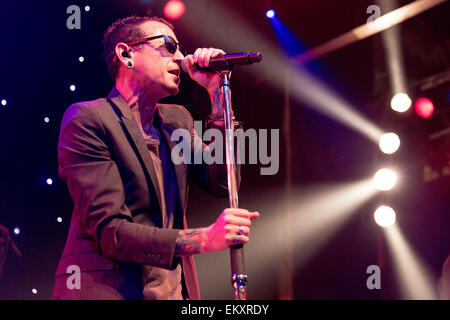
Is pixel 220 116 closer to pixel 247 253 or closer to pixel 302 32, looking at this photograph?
pixel 247 253

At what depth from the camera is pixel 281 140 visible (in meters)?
4.00

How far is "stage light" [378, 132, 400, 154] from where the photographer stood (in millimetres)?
4008

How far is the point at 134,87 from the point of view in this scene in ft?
7.41

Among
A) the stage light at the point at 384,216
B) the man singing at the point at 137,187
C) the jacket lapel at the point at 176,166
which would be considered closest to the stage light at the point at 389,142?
the stage light at the point at 384,216

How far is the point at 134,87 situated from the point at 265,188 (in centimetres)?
167

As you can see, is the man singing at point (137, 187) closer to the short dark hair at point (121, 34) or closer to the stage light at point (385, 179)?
the short dark hair at point (121, 34)

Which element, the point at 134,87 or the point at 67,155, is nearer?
the point at 67,155

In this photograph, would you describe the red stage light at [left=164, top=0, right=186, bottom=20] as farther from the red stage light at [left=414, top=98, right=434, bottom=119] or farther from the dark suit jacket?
the red stage light at [left=414, top=98, right=434, bottom=119]

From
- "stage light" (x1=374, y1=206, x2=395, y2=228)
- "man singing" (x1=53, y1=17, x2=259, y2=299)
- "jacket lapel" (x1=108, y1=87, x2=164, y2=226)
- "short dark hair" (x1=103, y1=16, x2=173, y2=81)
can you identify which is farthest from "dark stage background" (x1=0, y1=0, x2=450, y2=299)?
"jacket lapel" (x1=108, y1=87, x2=164, y2=226)

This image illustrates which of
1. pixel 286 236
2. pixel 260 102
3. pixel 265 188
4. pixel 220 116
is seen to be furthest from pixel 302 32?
pixel 220 116

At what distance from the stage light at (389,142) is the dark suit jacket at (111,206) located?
2381 mm

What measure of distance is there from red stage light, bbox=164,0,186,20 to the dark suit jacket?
1.24m

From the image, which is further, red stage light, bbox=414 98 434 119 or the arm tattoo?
red stage light, bbox=414 98 434 119

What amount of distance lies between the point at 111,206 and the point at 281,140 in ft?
7.76
